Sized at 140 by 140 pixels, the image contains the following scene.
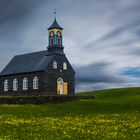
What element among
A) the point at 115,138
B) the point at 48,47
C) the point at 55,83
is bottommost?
the point at 115,138

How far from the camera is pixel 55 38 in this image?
9938 cm

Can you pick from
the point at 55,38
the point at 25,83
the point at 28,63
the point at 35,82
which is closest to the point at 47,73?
the point at 35,82

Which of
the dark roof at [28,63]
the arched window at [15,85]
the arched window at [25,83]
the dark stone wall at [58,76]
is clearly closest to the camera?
the dark stone wall at [58,76]

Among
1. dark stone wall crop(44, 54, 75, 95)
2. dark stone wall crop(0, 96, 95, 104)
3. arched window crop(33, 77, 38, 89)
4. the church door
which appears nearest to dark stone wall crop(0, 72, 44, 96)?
arched window crop(33, 77, 38, 89)

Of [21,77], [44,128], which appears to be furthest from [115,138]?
[21,77]

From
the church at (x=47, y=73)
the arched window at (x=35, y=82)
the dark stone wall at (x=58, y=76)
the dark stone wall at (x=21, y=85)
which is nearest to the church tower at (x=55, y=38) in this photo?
the church at (x=47, y=73)

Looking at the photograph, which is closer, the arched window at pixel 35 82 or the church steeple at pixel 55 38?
the arched window at pixel 35 82

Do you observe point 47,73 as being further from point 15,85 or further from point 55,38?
point 15,85

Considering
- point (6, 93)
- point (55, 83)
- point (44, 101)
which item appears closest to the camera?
point (44, 101)

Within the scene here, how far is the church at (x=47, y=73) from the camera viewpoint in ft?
316

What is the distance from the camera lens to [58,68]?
98.6 m

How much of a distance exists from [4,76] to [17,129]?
81.8m

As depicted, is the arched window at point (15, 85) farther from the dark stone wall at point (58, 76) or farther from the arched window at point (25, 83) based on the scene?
the dark stone wall at point (58, 76)

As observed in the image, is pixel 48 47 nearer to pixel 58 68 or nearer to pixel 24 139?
pixel 58 68
